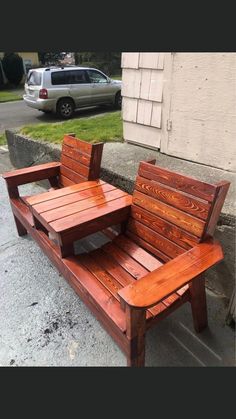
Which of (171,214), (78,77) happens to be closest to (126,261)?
(171,214)

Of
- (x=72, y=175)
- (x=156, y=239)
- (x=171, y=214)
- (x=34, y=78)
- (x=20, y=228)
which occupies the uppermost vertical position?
(x=34, y=78)

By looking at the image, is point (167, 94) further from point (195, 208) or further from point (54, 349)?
point (54, 349)

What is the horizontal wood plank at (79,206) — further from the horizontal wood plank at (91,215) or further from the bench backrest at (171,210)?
the bench backrest at (171,210)

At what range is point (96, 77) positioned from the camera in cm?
948

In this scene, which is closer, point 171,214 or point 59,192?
point 171,214

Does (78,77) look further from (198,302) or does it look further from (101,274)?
(198,302)

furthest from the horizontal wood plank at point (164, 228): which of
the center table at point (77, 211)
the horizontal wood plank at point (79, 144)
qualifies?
the horizontal wood plank at point (79, 144)

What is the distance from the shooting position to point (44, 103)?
8664 millimetres

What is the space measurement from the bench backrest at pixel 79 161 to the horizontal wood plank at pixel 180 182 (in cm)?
63

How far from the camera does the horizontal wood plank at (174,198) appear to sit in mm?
1664

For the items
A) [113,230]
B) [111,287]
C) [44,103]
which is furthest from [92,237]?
[44,103]

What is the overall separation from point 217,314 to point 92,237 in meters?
1.40

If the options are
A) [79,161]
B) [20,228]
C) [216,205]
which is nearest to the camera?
[216,205]

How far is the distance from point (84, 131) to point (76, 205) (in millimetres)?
2397
